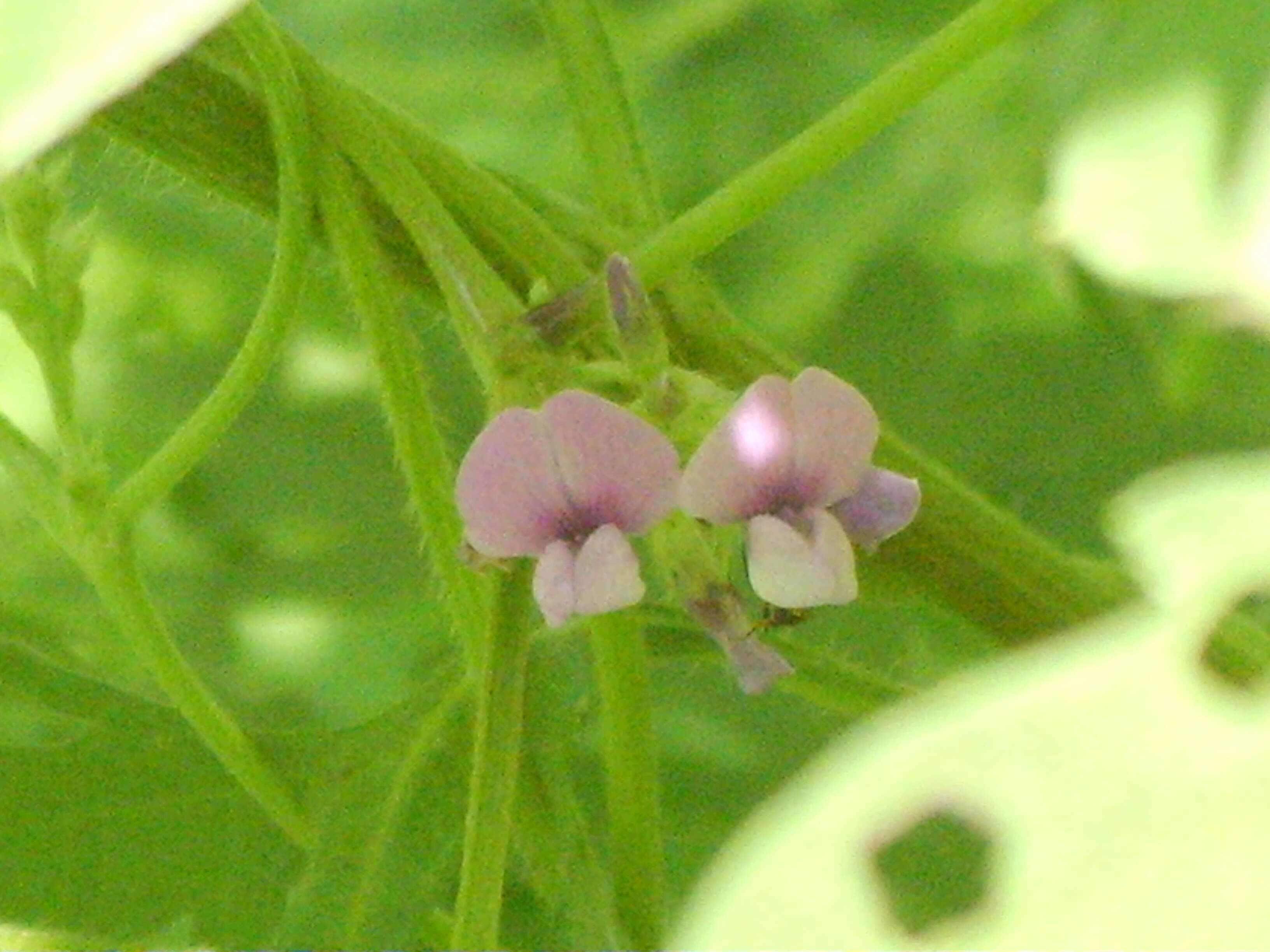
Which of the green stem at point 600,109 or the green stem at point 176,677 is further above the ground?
the green stem at point 600,109

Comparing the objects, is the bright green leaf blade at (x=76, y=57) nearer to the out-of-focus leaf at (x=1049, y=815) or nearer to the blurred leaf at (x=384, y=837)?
the out-of-focus leaf at (x=1049, y=815)

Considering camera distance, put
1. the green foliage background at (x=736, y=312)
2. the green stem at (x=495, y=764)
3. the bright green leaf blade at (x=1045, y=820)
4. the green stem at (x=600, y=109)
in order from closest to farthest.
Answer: the bright green leaf blade at (x=1045, y=820) → the green stem at (x=495, y=764) → the green stem at (x=600, y=109) → the green foliage background at (x=736, y=312)

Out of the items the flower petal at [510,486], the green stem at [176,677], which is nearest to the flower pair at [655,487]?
the flower petal at [510,486]

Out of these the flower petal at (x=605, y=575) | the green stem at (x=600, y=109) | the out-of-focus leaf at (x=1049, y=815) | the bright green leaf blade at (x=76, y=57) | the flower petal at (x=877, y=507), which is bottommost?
the flower petal at (x=877, y=507)

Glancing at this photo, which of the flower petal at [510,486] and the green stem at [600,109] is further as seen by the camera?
the green stem at [600,109]

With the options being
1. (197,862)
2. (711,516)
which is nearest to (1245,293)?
(711,516)

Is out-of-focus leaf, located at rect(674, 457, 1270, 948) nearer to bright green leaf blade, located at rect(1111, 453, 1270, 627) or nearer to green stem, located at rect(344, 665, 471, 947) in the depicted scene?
bright green leaf blade, located at rect(1111, 453, 1270, 627)

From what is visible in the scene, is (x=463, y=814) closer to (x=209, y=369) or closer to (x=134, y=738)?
(x=134, y=738)
